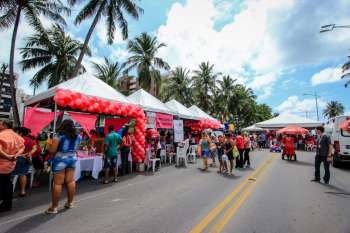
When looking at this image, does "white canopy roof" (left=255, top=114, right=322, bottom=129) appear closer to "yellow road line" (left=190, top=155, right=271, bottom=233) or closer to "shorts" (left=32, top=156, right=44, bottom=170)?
"yellow road line" (left=190, top=155, right=271, bottom=233)

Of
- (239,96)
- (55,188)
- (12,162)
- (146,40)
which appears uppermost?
(146,40)

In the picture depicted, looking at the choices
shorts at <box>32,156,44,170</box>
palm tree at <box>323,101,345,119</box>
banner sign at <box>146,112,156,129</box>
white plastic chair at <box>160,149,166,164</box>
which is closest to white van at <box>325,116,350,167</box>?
white plastic chair at <box>160,149,166,164</box>

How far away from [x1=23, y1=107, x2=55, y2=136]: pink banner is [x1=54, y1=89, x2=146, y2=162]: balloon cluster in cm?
211

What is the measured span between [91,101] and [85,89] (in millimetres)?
725

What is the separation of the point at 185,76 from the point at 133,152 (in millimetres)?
Result: 31677

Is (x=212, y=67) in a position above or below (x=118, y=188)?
above

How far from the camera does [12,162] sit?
4.82 meters

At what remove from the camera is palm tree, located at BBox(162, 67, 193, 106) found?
1559 inches

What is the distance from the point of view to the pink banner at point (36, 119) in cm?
934

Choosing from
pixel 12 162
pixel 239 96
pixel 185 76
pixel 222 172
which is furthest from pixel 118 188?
pixel 239 96

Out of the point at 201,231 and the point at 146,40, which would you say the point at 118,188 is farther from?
the point at 146,40

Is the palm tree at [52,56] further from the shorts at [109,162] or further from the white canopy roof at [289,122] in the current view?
the white canopy roof at [289,122]

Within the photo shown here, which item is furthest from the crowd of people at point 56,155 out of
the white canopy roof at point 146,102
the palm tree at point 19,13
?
the palm tree at point 19,13

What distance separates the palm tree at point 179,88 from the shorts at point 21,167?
33.9 metres
